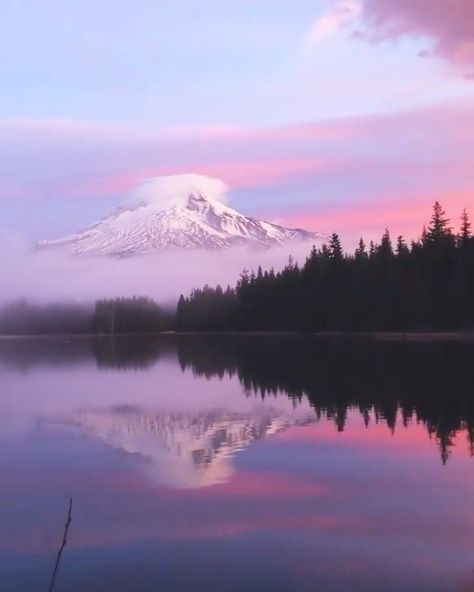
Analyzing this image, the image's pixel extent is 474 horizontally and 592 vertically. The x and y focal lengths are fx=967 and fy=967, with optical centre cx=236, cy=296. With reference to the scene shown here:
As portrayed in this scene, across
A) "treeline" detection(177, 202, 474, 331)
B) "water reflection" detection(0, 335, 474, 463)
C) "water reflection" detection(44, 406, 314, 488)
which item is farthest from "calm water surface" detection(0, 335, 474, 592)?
"treeline" detection(177, 202, 474, 331)

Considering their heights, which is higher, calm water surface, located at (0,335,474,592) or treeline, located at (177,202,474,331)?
treeline, located at (177,202,474,331)

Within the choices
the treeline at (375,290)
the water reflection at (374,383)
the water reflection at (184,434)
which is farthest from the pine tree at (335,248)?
the water reflection at (184,434)

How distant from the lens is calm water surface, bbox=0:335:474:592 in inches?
558

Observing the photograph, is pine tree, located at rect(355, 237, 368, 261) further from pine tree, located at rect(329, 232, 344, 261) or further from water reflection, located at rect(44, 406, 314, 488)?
water reflection, located at rect(44, 406, 314, 488)

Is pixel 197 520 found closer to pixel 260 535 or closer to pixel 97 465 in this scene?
pixel 260 535

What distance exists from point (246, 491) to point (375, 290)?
91159mm

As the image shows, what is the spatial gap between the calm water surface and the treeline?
54.7 m

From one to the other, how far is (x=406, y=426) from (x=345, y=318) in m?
89.7

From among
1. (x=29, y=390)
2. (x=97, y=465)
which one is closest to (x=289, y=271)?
(x=29, y=390)

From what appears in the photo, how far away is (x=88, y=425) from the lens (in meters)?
34.0

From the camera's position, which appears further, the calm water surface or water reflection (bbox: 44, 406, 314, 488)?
water reflection (bbox: 44, 406, 314, 488)

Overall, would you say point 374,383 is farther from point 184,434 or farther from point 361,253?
point 361,253

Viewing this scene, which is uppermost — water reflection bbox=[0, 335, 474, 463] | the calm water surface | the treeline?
the treeline

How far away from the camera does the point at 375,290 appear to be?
360 feet
